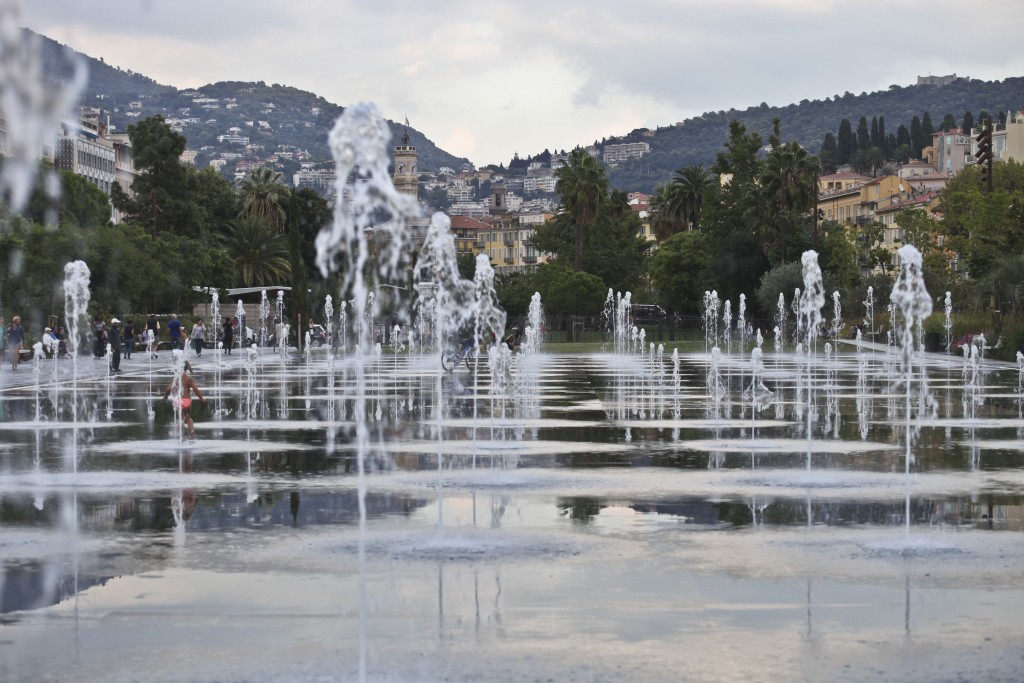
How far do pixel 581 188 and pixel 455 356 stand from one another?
2560 inches

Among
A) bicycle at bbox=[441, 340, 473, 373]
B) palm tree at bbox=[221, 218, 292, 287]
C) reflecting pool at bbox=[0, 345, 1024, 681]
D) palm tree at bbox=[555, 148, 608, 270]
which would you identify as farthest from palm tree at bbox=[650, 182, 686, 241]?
reflecting pool at bbox=[0, 345, 1024, 681]

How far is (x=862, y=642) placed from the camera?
7.76m

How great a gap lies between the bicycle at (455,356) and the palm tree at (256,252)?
54766 mm

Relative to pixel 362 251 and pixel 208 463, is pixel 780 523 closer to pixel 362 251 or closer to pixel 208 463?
pixel 362 251

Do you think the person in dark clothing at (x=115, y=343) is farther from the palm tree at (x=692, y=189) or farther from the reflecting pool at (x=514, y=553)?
the palm tree at (x=692, y=189)

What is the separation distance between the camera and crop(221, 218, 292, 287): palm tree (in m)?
Result: 97.1

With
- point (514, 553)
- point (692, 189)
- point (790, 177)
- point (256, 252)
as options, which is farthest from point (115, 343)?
point (692, 189)

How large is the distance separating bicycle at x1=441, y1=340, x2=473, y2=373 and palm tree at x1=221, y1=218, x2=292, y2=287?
54.8 metres

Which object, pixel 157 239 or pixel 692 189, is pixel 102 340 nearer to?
pixel 157 239

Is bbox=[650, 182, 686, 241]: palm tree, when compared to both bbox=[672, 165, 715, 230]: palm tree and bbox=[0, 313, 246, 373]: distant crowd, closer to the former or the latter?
bbox=[672, 165, 715, 230]: palm tree

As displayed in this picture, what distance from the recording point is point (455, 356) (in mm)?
41656

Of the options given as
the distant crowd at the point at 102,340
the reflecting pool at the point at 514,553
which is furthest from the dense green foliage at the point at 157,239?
the reflecting pool at the point at 514,553

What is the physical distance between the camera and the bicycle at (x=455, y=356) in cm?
4122

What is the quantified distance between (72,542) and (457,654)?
4512 mm
